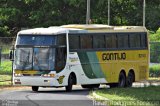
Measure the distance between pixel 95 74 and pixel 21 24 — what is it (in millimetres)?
57559

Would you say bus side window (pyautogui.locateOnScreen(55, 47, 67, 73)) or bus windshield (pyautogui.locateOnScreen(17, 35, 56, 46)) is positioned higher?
bus windshield (pyautogui.locateOnScreen(17, 35, 56, 46))

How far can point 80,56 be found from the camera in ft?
100

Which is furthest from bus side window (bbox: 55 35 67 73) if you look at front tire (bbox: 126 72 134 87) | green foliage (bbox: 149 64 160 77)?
green foliage (bbox: 149 64 160 77)

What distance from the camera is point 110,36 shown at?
107 ft

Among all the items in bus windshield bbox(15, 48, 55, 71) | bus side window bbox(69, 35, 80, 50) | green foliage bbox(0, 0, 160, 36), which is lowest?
bus windshield bbox(15, 48, 55, 71)

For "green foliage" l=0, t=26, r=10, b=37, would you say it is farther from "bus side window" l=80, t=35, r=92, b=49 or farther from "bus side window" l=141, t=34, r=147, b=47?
"bus side window" l=80, t=35, r=92, b=49

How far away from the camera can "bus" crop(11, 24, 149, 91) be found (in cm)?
2898

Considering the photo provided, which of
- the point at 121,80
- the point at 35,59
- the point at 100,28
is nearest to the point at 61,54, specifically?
the point at 35,59

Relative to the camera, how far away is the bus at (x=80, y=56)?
29.0 m

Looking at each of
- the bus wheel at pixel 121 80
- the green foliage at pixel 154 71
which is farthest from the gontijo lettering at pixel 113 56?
the green foliage at pixel 154 71

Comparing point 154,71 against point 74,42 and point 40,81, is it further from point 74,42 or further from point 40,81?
point 40,81

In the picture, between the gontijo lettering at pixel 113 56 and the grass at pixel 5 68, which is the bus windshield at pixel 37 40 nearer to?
the gontijo lettering at pixel 113 56

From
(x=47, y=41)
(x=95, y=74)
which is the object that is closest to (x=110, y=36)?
(x=95, y=74)

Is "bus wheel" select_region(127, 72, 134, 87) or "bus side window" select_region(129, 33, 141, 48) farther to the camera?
"bus side window" select_region(129, 33, 141, 48)
